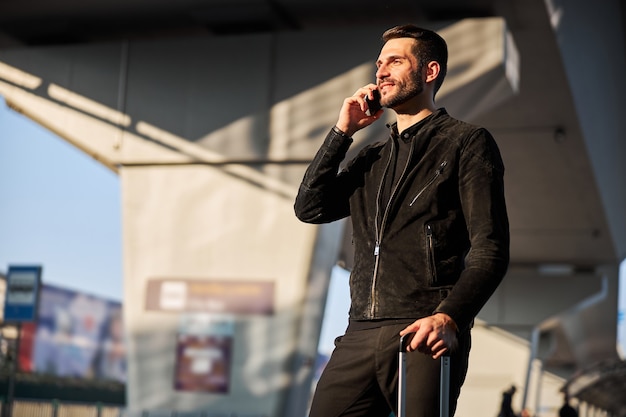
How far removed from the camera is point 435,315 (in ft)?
10.7

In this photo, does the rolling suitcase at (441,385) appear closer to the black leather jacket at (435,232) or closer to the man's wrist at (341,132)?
the black leather jacket at (435,232)

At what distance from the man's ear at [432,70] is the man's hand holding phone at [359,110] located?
21 centimetres

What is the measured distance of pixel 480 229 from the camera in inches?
135

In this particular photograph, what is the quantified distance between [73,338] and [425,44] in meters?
62.4

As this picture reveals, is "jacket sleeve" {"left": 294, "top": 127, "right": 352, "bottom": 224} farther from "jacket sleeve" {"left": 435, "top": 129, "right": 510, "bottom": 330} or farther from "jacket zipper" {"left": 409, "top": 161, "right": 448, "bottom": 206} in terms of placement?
"jacket sleeve" {"left": 435, "top": 129, "right": 510, "bottom": 330}

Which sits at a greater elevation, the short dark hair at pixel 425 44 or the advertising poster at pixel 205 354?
the short dark hair at pixel 425 44

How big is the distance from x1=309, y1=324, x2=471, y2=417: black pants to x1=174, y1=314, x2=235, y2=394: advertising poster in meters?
11.1

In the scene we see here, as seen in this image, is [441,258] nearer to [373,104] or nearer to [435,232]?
[435,232]

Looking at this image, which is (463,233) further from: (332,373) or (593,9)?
(593,9)

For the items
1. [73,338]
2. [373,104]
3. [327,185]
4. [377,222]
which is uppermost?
[373,104]

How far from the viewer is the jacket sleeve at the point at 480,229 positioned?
3.32 meters

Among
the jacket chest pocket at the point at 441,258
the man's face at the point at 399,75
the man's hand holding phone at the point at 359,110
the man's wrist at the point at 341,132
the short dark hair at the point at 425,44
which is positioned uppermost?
the short dark hair at the point at 425,44

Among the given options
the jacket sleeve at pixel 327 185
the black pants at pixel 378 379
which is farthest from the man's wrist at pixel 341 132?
the black pants at pixel 378 379

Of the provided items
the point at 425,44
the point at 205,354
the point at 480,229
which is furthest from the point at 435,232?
the point at 205,354
